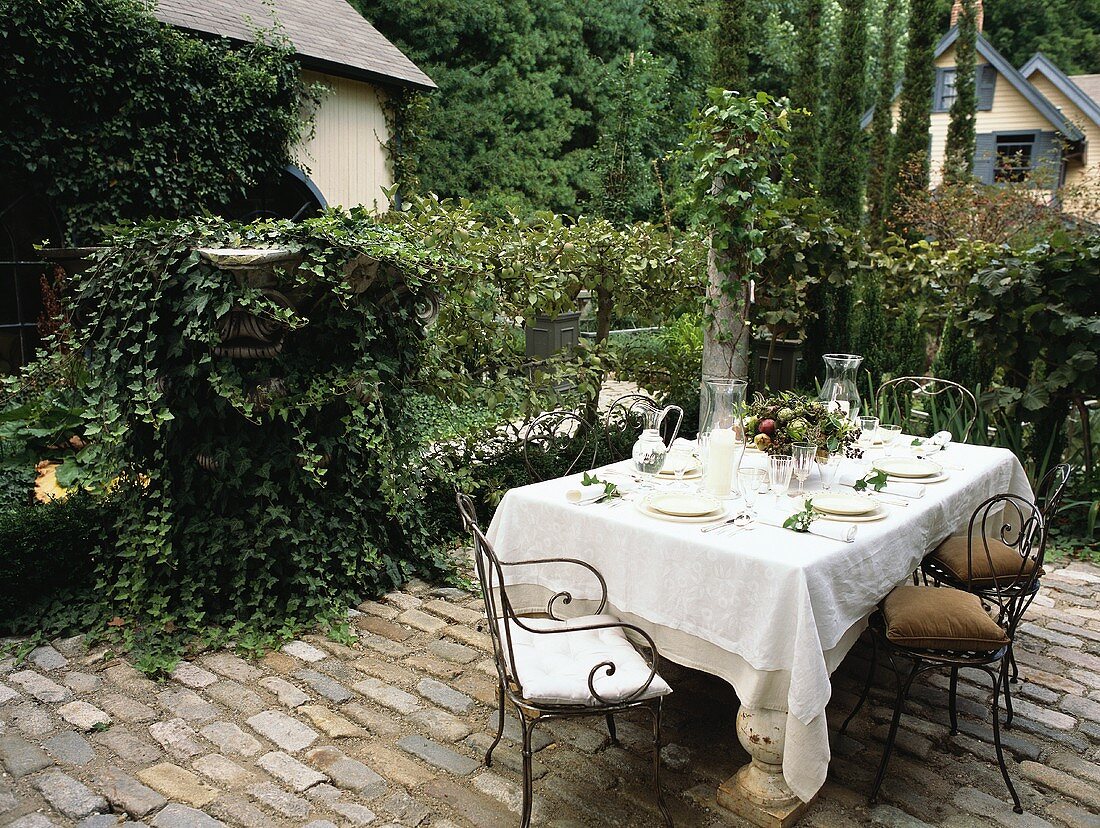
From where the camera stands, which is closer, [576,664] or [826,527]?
[576,664]

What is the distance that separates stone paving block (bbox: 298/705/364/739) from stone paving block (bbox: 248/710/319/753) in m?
0.04

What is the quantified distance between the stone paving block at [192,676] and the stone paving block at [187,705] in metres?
0.05

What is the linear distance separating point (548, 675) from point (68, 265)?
5.07 meters

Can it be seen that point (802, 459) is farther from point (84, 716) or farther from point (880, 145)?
point (880, 145)

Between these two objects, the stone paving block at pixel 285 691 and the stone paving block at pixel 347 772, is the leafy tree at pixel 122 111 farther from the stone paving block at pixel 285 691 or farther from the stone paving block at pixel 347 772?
the stone paving block at pixel 347 772

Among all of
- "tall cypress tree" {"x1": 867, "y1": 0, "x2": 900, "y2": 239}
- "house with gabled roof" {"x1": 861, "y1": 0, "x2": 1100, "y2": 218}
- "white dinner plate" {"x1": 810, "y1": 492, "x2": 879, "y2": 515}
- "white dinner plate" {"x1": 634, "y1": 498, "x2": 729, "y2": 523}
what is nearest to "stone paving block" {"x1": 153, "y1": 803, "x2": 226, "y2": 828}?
Answer: "white dinner plate" {"x1": 634, "y1": 498, "x2": 729, "y2": 523}

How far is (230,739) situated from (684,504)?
1.72 meters

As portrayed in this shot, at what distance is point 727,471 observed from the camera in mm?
2818

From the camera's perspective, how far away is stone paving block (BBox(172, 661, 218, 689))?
10.3ft

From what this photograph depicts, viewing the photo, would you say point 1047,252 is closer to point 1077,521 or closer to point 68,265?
point 1077,521

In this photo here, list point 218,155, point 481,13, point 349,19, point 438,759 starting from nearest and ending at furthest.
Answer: point 438,759 < point 218,155 < point 349,19 < point 481,13

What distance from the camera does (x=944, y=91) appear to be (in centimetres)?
2061

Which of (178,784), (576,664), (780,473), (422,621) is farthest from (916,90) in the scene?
(178,784)

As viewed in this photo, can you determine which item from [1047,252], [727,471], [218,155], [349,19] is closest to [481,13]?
[349,19]
